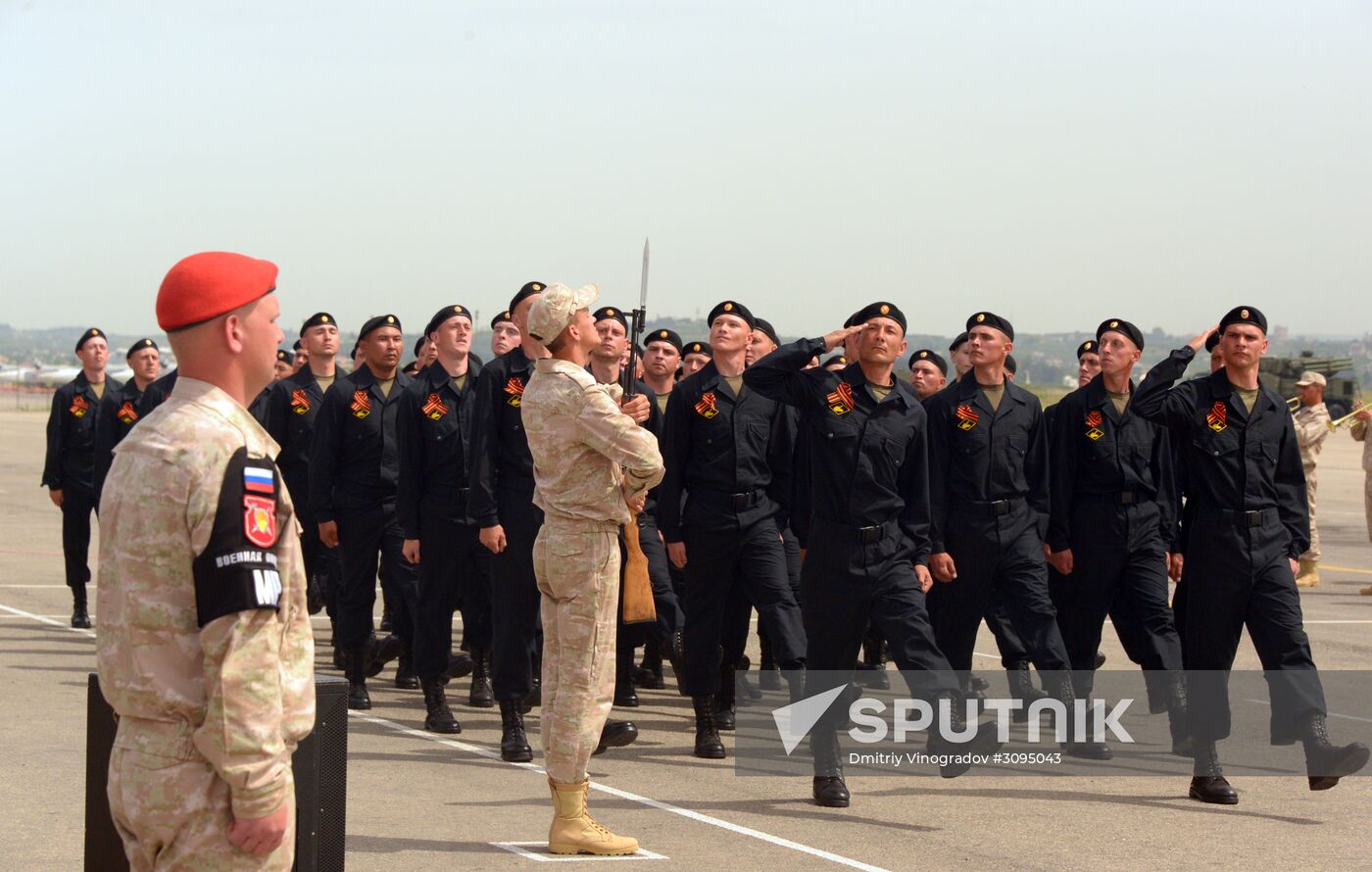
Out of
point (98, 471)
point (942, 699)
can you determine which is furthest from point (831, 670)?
point (98, 471)

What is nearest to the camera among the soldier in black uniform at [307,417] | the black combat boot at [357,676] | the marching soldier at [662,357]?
the black combat boot at [357,676]

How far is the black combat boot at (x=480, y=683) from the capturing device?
10406 millimetres

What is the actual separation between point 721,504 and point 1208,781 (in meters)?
2.84

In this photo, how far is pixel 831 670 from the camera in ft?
26.1

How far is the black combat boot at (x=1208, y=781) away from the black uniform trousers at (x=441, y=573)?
3.86m

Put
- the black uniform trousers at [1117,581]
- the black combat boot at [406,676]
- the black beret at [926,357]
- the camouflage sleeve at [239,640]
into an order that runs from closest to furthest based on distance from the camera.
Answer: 1. the camouflage sleeve at [239,640]
2. the black uniform trousers at [1117,581]
3. the black combat boot at [406,676]
4. the black beret at [926,357]

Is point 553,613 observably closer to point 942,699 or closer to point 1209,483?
point 942,699

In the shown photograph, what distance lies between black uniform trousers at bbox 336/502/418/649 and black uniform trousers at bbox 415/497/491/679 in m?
0.61

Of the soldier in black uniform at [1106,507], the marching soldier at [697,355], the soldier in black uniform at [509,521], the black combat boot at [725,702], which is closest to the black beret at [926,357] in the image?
the marching soldier at [697,355]

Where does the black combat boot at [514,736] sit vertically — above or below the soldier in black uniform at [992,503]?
below

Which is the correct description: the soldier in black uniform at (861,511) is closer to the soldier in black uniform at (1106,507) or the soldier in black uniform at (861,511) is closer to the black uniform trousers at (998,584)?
the black uniform trousers at (998,584)

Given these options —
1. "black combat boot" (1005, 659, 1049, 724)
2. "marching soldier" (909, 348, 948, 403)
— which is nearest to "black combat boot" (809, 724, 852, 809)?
"black combat boot" (1005, 659, 1049, 724)

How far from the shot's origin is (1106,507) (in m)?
9.40

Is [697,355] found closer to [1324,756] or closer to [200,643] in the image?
[1324,756]
